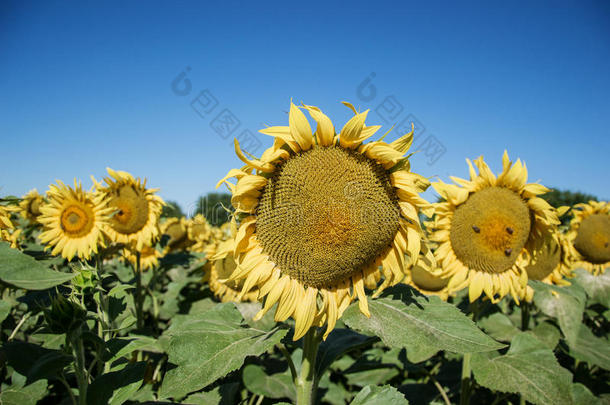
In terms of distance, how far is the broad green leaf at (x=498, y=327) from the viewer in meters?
3.48

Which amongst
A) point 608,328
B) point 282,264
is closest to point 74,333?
point 282,264

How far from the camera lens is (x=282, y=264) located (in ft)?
6.40

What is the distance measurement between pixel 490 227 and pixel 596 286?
2.63 meters

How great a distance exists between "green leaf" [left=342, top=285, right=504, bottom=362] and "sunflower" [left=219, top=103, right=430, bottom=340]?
0.09 metres

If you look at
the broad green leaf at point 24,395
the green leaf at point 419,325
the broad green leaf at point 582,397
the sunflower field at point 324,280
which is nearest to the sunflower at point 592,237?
the broad green leaf at point 582,397

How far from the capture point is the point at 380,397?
5.87 feet

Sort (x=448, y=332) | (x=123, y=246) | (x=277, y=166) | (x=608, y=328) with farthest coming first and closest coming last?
(x=608, y=328)
(x=123, y=246)
(x=277, y=166)
(x=448, y=332)

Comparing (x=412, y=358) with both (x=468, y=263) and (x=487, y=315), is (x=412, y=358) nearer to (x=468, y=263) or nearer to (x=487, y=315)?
(x=468, y=263)

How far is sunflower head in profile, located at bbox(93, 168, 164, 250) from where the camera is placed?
15.4 ft

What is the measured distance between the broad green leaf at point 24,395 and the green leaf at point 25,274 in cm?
120

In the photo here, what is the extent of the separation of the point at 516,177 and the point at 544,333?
63.3 inches

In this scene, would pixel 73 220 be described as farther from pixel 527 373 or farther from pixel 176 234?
pixel 527 373

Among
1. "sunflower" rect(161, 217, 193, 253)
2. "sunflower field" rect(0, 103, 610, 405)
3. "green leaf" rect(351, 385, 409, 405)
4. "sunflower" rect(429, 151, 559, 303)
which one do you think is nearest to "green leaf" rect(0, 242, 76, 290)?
"sunflower field" rect(0, 103, 610, 405)

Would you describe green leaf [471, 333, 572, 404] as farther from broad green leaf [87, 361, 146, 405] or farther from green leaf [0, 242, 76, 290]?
green leaf [0, 242, 76, 290]
